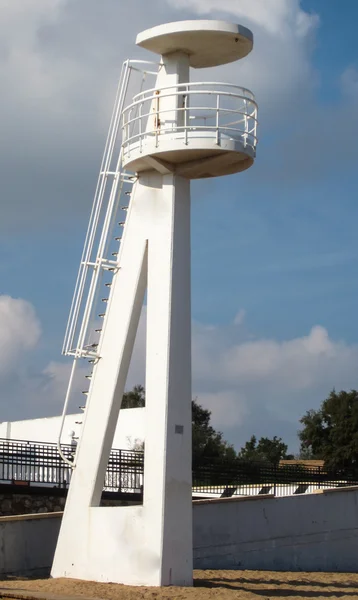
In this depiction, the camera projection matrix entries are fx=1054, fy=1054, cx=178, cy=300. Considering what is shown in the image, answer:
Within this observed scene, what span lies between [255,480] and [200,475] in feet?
9.68

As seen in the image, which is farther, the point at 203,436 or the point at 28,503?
the point at 203,436

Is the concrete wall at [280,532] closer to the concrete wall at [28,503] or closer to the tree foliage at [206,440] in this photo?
the concrete wall at [28,503]

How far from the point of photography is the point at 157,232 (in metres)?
20.5

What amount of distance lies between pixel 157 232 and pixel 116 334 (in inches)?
86.4

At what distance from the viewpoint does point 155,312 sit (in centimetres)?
2011

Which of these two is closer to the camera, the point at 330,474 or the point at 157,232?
the point at 157,232

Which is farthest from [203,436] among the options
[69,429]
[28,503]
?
[28,503]

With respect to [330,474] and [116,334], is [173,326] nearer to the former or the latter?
[116,334]

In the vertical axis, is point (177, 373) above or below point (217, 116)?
below

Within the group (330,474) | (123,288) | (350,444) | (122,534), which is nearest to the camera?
(122,534)

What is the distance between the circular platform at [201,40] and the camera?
65.5ft

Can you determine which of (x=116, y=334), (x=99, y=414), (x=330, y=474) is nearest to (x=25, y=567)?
(x=99, y=414)

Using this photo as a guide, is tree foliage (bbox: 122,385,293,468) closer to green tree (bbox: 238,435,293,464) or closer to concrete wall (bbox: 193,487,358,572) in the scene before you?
green tree (bbox: 238,435,293,464)

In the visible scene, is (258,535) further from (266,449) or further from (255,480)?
(266,449)
